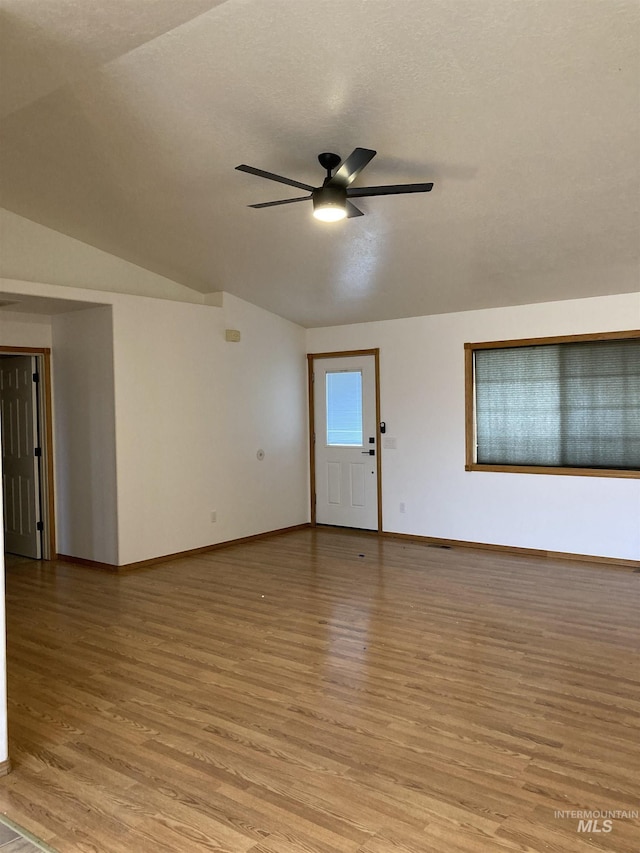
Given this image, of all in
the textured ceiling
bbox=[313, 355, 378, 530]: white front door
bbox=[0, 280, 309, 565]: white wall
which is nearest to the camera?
the textured ceiling

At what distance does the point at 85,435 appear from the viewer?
6191mm

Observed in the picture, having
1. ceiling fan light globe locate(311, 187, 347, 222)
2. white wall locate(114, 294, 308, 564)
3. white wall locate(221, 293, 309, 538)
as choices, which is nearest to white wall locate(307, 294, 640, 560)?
white wall locate(221, 293, 309, 538)

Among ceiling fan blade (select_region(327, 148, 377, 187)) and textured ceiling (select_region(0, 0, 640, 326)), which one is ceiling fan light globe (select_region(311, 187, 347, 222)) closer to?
ceiling fan blade (select_region(327, 148, 377, 187))

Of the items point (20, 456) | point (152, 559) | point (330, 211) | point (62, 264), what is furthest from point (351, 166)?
point (20, 456)

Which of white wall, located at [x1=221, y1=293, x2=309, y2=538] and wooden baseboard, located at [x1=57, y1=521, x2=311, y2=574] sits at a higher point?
white wall, located at [x1=221, y1=293, x2=309, y2=538]

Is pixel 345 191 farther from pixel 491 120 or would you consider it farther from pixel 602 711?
pixel 602 711

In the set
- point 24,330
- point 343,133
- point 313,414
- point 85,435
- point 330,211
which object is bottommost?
point 85,435

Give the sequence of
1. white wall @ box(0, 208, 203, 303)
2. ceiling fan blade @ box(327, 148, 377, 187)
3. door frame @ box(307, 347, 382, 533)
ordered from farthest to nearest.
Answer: door frame @ box(307, 347, 382, 533) → white wall @ box(0, 208, 203, 303) → ceiling fan blade @ box(327, 148, 377, 187)

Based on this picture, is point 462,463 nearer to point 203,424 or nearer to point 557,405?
point 557,405

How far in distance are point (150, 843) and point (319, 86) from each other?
3.49 metres

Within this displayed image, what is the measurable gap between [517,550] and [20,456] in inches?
202

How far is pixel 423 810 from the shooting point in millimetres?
2350

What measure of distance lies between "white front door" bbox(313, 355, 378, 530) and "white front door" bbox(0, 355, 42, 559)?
3211 mm

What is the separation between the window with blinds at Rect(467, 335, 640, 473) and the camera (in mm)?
5844
